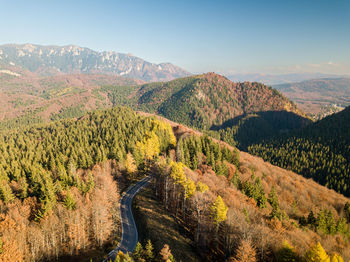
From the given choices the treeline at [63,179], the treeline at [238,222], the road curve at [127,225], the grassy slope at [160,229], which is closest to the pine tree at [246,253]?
the treeline at [238,222]

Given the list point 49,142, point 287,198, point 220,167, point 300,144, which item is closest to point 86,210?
point 220,167

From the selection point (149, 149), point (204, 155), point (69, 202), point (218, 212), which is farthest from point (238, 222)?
point (204, 155)

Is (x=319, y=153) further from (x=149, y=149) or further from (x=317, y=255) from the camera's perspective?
(x=317, y=255)

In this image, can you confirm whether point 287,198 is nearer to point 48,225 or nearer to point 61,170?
point 48,225

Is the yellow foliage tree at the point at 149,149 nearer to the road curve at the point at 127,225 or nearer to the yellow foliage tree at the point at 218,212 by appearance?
the road curve at the point at 127,225

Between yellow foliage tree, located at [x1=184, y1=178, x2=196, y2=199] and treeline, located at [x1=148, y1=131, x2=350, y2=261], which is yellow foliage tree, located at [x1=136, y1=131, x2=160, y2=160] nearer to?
treeline, located at [x1=148, y1=131, x2=350, y2=261]

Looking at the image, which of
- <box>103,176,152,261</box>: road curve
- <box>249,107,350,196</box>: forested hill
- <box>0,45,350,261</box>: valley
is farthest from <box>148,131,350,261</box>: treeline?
<box>249,107,350,196</box>: forested hill
